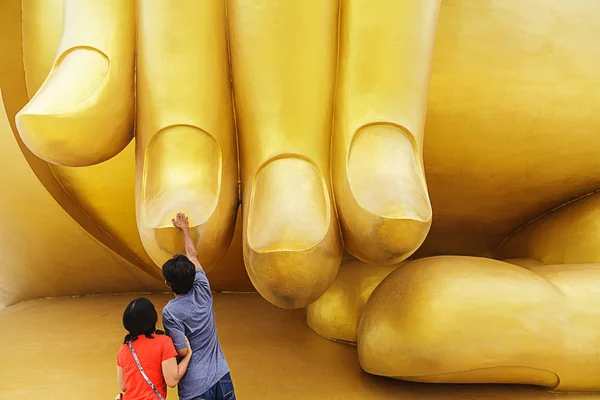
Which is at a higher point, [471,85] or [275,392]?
[471,85]

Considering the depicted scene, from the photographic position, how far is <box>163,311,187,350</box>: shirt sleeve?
1.36 meters

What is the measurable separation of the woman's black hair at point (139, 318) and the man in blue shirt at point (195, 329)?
3cm

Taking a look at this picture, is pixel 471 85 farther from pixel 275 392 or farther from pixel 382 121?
pixel 275 392

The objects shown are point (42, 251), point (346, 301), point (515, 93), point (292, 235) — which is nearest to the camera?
point (292, 235)

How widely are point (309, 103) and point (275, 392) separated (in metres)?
0.67

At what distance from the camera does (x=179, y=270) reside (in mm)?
1305

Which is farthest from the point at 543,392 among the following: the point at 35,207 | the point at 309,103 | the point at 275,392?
the point at 35,207

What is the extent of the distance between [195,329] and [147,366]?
0.39ft

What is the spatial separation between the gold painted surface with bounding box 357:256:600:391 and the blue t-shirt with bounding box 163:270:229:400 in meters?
0.39

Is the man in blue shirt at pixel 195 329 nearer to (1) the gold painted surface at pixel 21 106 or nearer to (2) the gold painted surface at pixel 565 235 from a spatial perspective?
(1) the gold painted surface at pixel 21 106

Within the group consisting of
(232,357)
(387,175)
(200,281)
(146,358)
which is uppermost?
(387,175)

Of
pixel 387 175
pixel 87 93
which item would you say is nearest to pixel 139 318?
pixel 87 93

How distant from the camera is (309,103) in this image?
1.44 m

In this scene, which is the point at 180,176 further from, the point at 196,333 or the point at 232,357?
the point at 232,357
